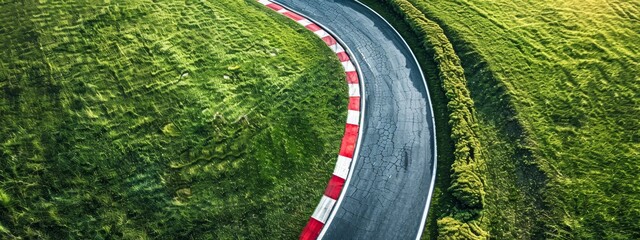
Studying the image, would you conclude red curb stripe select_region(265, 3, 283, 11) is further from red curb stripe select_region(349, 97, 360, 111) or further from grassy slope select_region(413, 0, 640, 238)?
red curb stripe select_region(349, 97, 360, 111)

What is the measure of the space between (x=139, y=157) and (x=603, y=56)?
22.1 m

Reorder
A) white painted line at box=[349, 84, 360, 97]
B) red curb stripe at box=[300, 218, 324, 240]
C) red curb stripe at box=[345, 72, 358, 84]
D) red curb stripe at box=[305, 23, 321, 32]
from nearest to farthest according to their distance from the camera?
red curb stripe at box=[300, 218, 324, 240], white painted line at box=[349, 84, 360, 97], red curb stripe at box=[345, 72, 358, 84], red curb stripe at box=[305, 23, 321, 32]

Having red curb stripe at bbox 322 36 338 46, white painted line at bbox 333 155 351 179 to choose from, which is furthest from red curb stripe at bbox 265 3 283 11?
white painted line at bbox 333 155 351 179

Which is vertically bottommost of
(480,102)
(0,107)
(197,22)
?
(0,107)

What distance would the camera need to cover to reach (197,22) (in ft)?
70.4

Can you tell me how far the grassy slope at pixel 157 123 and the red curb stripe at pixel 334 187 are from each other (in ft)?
1.18

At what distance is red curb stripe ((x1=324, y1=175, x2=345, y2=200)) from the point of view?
51.0 feet

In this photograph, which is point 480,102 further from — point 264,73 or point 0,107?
point 0,107

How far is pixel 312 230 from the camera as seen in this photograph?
47.6 ft

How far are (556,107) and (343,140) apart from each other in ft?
31.9

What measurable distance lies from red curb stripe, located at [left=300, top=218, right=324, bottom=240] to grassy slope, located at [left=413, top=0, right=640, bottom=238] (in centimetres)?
620

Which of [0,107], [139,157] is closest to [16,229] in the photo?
[139,157]

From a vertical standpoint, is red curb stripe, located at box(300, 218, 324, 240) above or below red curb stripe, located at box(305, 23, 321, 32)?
below

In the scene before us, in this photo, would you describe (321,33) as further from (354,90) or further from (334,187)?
(334,187)
